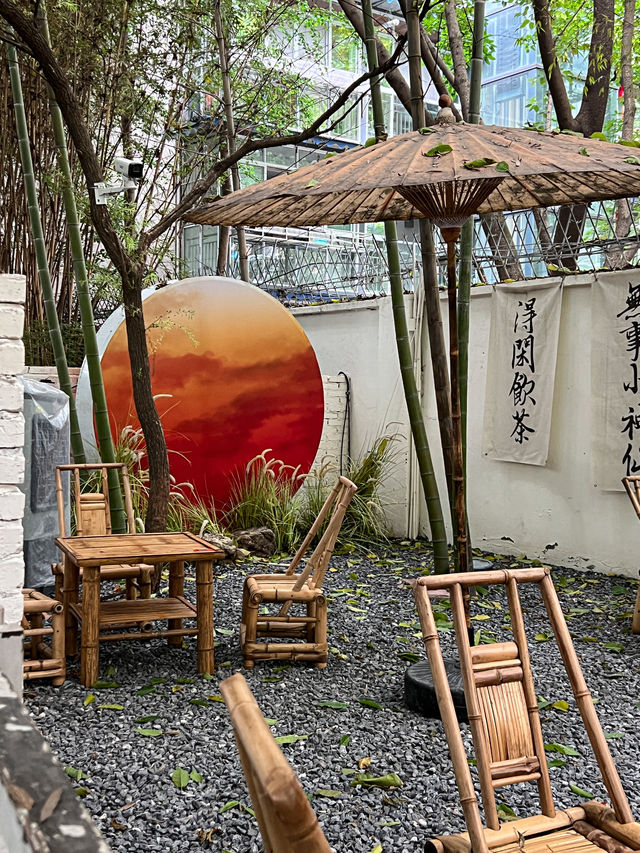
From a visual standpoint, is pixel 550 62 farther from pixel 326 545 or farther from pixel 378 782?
pixel 378 782

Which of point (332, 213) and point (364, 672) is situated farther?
point (364, 672)

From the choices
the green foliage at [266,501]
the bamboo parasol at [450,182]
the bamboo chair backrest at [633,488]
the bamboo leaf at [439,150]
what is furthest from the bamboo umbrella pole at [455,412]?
the green foliage at [266,501]

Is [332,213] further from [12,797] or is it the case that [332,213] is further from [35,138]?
[35,138]

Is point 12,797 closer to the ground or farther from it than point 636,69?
closer to the ground

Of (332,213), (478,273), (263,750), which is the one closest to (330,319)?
(478,273)

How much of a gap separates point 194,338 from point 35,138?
6.46 feet

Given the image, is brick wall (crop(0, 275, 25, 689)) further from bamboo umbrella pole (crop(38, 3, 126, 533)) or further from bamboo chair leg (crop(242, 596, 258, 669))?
bamboo umbrella pole (crop(38, 3, 126, 533))

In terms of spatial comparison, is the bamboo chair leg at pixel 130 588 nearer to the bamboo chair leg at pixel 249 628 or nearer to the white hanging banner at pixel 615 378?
the bamboo chair leg at pixel 249 628

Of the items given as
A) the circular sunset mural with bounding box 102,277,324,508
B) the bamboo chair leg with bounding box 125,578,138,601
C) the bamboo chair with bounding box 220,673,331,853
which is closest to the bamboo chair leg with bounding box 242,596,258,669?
the bamboo chair leg with bounding box 125,578,138,601

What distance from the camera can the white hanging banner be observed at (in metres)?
5.55

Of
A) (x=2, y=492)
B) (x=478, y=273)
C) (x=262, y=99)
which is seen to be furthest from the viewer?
(x=262, y=99)

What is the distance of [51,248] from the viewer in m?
7.11

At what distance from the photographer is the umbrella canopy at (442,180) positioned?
258 centimetres

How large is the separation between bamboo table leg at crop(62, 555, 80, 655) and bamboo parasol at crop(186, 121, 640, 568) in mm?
1758
